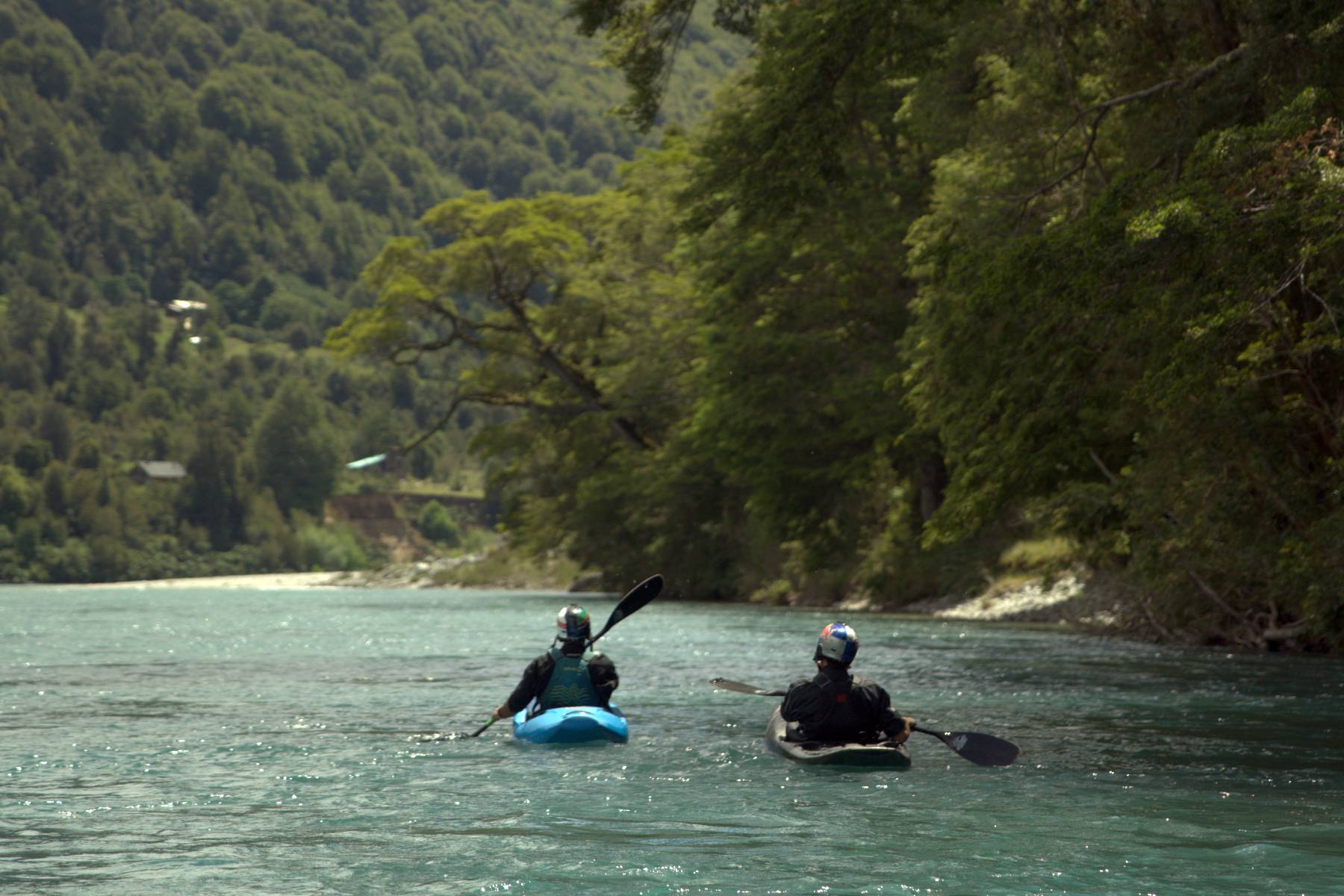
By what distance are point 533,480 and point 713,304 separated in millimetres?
17377

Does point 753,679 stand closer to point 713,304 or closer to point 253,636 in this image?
point 253,636

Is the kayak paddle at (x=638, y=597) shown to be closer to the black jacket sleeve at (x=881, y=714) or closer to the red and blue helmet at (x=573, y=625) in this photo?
the red and blue helmet at (x=573, y=625)

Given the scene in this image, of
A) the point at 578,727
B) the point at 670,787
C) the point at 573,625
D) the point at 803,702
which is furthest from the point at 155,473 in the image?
the point at 670,787

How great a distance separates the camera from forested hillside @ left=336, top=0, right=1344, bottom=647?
14.5m

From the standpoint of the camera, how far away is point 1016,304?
53.8 feet

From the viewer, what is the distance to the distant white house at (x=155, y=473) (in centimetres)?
16450

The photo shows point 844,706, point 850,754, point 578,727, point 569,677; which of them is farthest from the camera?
point 569,677

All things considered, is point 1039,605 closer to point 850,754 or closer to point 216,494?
point 850,754

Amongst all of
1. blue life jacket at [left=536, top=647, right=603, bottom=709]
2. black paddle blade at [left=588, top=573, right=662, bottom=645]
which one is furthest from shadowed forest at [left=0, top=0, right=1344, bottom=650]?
blue life jacket at [left=536, top=647, right=603, bottom=709]

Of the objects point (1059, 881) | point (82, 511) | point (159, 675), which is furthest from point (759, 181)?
point (82, 511)

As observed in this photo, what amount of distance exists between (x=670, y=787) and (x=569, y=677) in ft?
9.15

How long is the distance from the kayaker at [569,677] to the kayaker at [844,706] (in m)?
2.32

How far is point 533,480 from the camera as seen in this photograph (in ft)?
193

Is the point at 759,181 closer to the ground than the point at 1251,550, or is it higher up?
higher up
